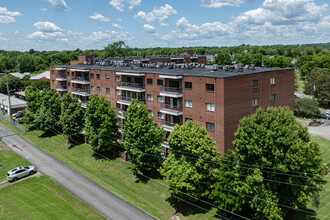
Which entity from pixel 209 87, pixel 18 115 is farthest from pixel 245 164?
pixel 18 115

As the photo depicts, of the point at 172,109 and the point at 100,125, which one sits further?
the point at 100,125

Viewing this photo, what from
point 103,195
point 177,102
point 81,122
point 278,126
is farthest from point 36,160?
point 278,126

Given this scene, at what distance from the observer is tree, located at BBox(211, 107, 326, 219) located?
91.8 ft

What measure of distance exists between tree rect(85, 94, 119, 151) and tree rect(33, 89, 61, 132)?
15.4 meters

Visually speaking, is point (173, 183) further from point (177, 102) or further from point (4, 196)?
point (4, 196)

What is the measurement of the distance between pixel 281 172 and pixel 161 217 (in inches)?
601

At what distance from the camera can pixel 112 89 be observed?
5878 centimetres

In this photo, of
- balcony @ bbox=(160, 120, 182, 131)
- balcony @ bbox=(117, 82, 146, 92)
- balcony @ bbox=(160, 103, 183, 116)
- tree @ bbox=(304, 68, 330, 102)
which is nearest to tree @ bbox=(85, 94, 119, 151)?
balcony @ bbox=(117, 82, 146, 92)

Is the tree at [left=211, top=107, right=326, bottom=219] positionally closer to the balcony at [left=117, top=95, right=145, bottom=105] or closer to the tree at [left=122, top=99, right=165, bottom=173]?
the tree at [left=122, top=99, right=165, bottom=173]

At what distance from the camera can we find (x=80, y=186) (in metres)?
41.5

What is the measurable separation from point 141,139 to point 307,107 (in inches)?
2178

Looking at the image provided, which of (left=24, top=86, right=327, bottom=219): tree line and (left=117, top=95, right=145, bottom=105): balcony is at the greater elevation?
(left=117, top=95, right=145, bottom=105): balcony

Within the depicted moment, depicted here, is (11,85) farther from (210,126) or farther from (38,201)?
(210,126)

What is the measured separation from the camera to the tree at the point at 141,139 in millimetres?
40156
